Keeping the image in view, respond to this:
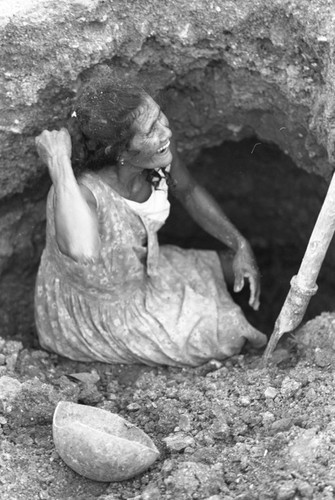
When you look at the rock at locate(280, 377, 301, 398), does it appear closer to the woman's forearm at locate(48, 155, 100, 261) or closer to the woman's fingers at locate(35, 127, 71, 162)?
the woman's forearm at locate(48, 155, 100, 261)

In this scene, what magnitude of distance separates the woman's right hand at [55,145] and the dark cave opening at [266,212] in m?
1.17

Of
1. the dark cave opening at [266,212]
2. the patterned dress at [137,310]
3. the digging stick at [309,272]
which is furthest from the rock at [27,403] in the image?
the dark cave opening at [266,212]

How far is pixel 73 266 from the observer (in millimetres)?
2793

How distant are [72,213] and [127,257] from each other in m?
0.38

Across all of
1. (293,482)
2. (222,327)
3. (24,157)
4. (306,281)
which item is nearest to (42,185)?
(24,157)

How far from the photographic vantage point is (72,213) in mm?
2512

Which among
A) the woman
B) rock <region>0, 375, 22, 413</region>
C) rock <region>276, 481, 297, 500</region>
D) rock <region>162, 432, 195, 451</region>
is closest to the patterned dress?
the woman

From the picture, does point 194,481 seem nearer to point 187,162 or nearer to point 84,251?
point 84,251

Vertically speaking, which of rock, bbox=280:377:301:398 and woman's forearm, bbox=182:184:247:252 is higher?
woman's forearm, bbox=182:184:247:252

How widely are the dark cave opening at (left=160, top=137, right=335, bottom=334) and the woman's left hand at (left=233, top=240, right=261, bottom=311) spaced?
547mm

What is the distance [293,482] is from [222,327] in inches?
37.5

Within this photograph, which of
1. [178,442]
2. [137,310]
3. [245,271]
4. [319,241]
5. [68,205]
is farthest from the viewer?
[245,271]

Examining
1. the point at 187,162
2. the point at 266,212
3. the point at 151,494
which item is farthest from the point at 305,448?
the point at 266,212

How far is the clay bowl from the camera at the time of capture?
2240 mm
